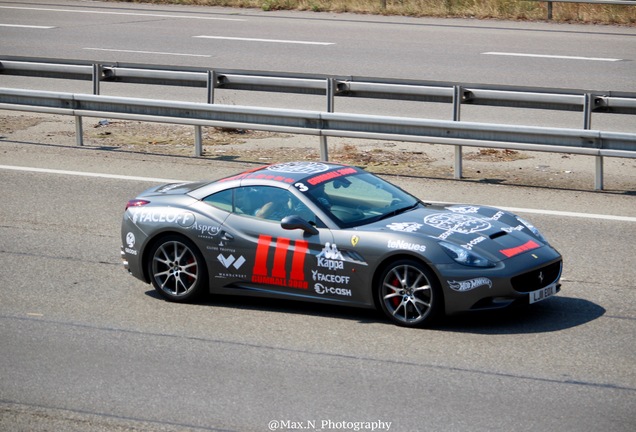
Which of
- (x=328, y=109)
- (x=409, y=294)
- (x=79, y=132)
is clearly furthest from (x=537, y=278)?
(x=79, y=132)

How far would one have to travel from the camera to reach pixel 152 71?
16641 mm

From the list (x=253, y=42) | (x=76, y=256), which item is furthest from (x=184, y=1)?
(x=76, y=256)

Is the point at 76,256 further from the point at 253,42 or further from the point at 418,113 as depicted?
the point at 253,42

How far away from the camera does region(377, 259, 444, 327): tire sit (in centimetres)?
844

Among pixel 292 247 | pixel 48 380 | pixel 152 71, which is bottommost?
pixel 48 380

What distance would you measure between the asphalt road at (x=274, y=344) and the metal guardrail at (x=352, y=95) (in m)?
0.69

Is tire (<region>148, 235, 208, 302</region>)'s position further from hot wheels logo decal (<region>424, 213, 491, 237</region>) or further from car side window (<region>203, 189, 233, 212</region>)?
hot wheels logo decal (<region>424, 213, 491, 237</region>)

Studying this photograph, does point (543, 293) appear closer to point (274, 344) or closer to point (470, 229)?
point (470, 229)

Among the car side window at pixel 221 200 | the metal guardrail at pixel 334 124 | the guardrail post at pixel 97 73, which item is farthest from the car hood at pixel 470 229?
the guardrail post at pixel 97 73

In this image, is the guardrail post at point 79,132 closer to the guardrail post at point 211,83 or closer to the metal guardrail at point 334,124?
Result: the metal guardrail at point 334,124

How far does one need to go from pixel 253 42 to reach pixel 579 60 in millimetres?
7776

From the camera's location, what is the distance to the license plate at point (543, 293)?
336 inches

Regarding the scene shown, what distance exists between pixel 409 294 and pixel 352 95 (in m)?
7.58

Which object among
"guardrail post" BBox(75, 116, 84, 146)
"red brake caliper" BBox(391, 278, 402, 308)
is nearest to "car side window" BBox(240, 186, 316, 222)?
"red brake caliper" BBox(391, 278, 402, 308)
